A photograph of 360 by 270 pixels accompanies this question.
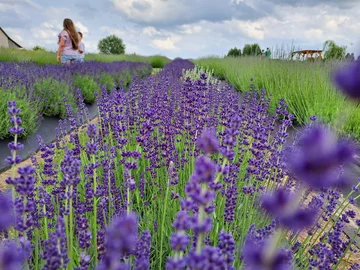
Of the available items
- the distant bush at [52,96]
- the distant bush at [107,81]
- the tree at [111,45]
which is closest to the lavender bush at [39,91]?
the distant bush at [52,96]

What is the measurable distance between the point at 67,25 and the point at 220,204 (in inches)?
297

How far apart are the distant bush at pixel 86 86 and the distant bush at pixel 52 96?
123 centimetres

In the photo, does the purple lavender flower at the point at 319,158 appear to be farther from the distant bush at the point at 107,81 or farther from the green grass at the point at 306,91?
the distant bush at the point at 107,81

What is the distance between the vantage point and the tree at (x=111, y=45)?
1908 inches

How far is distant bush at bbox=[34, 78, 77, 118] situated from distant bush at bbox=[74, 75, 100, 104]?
1.23 metres

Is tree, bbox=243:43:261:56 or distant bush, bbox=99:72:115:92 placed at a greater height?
tree, bbox=243:43:261:56

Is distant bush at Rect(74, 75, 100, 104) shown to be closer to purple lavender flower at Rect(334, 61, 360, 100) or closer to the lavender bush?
the lavender bush

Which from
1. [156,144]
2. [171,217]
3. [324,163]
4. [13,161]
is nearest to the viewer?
[324,163]

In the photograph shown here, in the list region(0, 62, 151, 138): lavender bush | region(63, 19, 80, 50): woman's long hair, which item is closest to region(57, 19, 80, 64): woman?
region(63, 19, 80, 50): woman's long hair

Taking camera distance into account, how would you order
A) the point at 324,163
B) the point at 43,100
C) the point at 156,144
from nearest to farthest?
1. the point at 324,163
2. the point at 156,144
3. the point at 43,100

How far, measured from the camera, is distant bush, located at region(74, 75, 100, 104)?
26.4 feet

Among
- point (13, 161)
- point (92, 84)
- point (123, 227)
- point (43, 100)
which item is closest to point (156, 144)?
point (13, 161)

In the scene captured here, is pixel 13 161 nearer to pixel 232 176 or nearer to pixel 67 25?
pixel 232 176

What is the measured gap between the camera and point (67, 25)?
813cm
